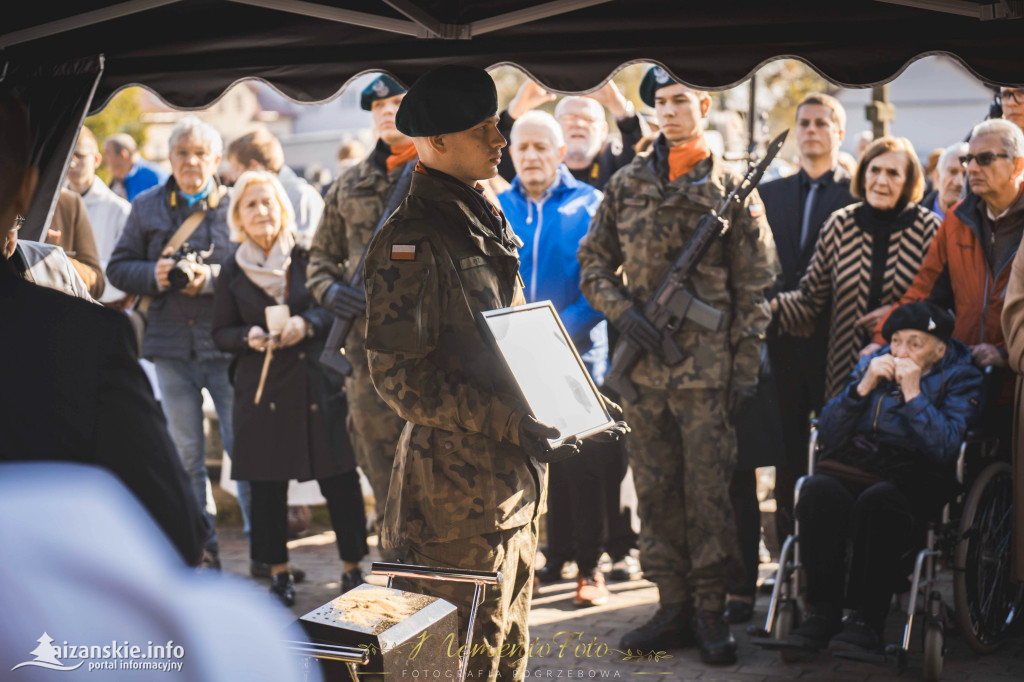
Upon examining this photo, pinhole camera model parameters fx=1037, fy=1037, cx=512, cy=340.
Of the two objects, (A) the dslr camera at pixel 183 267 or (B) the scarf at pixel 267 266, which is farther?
(A) the dslr camera at pixel 183 267

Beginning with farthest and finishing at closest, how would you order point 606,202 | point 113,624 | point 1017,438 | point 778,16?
point 606,202, point 1017,438, point 778,16, point 113,624

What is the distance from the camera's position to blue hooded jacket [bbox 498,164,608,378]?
17.8ft

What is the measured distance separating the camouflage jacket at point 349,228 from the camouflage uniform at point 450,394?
2.26m

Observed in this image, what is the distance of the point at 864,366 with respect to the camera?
4734mm

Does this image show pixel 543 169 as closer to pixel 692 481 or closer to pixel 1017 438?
pixel 692 481

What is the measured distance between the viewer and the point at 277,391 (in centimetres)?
550

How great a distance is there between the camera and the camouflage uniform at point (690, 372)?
15.1ft

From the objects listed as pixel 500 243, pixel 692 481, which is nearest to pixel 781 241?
pixel 692 481

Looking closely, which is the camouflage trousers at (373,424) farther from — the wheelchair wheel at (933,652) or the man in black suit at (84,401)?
the man in black suit at (84,401)

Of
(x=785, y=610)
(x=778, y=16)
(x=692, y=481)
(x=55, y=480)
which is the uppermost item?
(x=778, y=16)

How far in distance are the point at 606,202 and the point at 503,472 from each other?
7.58ft

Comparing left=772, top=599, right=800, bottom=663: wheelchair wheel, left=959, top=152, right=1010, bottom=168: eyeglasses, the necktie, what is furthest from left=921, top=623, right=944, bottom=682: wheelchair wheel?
the necktie

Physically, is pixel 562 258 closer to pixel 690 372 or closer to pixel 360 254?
pixel 360 254

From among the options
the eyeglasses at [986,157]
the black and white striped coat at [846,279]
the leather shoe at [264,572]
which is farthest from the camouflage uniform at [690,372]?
the leather shoe at [264,572]
